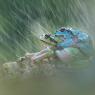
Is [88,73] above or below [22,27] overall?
below

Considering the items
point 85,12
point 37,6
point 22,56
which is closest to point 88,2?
point 85,12

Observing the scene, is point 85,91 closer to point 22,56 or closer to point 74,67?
point 74,67

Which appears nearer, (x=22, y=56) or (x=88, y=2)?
(x=22, y=56)

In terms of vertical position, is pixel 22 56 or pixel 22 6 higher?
pixel 22 6

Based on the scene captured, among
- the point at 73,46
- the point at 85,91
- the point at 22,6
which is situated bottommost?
the point at 85,91

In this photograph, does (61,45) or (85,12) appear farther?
(85,12)

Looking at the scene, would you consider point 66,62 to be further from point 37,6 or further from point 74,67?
point 37,6
